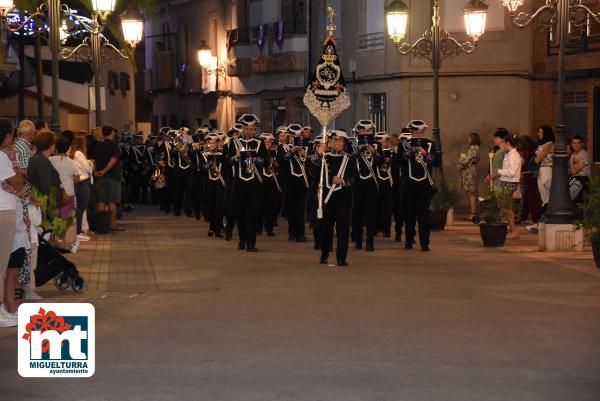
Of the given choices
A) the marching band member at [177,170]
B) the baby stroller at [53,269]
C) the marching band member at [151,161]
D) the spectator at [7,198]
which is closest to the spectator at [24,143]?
the baby stroller at [53,269]

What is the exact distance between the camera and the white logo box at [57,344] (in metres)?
10.0

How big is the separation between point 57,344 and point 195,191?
2135 centimetres

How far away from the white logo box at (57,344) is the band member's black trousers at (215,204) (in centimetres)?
1447

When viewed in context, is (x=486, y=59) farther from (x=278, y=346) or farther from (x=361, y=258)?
(x=278, y=346)

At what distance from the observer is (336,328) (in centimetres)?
1270

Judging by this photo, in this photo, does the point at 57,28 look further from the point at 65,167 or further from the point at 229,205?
the point at 229,205

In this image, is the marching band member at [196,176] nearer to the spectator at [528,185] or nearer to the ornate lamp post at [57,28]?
the ornate lamp post at [57,28]

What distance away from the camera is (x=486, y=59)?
35.2 metres

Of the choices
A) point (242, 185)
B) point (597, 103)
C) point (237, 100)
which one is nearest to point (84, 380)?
point (242, 185)

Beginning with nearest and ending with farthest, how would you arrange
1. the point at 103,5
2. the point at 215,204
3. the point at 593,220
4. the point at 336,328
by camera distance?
the point at 336,328 → the point at 593,220 → the point at 215,204 → the point at 103,5

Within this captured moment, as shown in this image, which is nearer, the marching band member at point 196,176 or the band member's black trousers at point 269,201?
the band member's black trousers at point 269,201

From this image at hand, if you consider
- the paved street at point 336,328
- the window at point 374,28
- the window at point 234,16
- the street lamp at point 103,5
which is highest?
the window at point 234,16

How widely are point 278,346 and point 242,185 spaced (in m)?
10.5

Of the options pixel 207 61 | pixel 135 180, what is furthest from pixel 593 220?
pixel 207 61
